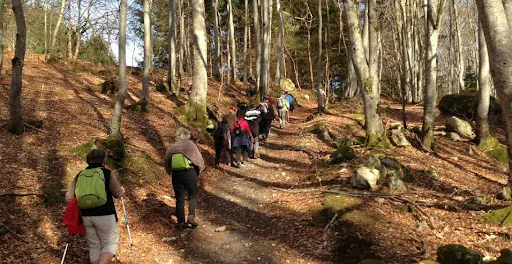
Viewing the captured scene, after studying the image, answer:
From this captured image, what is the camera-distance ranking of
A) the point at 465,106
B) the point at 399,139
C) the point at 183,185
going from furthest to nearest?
the point at 465,106
the point at 399,139
the point at 183,185

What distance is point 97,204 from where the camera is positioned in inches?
177

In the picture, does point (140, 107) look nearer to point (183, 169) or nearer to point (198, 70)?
point (198, 70)

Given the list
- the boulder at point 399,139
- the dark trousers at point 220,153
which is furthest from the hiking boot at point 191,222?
the boulder at point 399,139

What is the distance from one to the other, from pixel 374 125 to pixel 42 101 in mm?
11430

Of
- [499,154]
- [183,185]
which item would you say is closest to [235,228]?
[183,185]

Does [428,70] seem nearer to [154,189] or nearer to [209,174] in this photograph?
[209,174]

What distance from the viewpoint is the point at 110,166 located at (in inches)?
337

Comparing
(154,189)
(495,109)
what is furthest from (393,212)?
(495,109)

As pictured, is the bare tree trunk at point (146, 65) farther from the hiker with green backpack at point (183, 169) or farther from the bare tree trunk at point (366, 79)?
the hiker with green backpack at point (183, 169)

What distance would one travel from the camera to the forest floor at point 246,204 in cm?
587

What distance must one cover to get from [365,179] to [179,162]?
12.9 ft

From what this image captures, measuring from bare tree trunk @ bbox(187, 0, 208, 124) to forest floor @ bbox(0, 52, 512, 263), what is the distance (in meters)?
1.00

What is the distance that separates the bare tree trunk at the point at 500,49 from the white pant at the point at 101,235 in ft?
16.3

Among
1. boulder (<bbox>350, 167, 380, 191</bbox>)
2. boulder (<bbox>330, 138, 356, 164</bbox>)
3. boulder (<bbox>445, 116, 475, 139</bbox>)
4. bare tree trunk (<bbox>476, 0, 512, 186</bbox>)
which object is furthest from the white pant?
boulder (<bbox>445, 116, 475, 139</bbox>)
